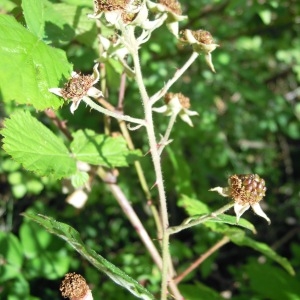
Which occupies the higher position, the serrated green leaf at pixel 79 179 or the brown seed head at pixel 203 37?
the brown seed head at pixel 203 37

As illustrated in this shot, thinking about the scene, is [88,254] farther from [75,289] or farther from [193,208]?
[193,208]

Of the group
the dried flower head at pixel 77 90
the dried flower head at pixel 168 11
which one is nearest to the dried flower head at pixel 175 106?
the dried flower head at pixel 168 11

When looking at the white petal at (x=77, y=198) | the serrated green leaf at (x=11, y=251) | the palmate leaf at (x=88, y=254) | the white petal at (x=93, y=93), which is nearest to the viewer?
the palmate leaf at (x=88, y=254)

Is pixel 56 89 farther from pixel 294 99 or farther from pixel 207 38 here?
pixel 294 99

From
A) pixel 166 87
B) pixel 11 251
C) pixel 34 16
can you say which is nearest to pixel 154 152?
pixel 166 87

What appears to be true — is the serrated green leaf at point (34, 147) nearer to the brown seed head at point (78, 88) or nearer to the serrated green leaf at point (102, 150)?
the serrated green leaf at point (102, 150)

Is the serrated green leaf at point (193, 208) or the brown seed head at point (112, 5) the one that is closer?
the brown seed head at point (112, 5)

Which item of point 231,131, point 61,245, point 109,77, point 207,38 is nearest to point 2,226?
point 61,245

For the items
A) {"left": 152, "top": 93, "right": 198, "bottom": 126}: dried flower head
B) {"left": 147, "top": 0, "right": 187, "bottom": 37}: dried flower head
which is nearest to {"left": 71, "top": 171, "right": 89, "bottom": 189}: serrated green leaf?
{"left": 152, "top": 93, "right": 198, "bottom": 126}: dried flower head
